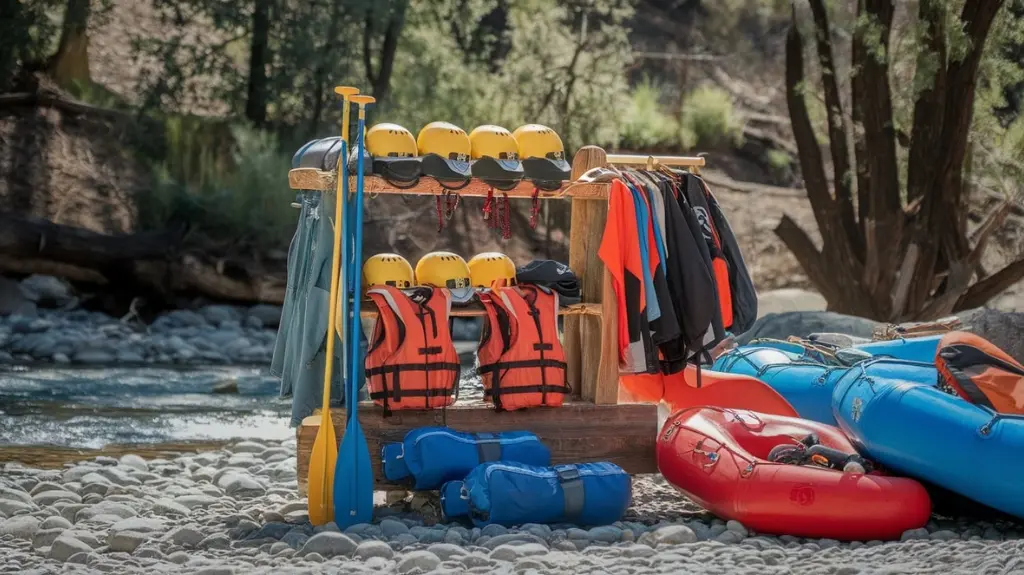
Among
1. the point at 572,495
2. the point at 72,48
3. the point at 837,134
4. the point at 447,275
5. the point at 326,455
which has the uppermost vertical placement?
the point at 72,48

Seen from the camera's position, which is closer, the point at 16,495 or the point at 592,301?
the point at 16,495

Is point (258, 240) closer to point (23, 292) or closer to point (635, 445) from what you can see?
point (23, 292)

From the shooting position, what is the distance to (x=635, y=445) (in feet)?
17.1

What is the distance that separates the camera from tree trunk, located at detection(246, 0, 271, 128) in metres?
16.1

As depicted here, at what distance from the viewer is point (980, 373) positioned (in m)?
4.64

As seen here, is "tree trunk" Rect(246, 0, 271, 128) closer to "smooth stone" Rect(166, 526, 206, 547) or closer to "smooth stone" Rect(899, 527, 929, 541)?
"smooth stone" Rect(166, 526, 206, 547)

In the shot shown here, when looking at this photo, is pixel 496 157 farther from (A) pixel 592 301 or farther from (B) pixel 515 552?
(B) pixel 515 552

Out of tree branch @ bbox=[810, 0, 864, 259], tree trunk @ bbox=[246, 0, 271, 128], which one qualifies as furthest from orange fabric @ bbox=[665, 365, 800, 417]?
tree trunk @ bbox=[246, 0, 271, 128]

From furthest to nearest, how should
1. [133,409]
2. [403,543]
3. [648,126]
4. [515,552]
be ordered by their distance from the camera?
[648,126]
[133,409]
[403,543]
[515,552]

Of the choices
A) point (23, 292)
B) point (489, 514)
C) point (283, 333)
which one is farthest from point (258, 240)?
point (489, 514)

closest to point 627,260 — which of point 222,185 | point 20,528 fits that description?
point 20,528

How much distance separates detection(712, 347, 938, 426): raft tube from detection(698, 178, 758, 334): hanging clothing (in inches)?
19.9

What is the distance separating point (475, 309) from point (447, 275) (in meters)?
0.18

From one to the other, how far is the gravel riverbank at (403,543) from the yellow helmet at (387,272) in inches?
35.2
